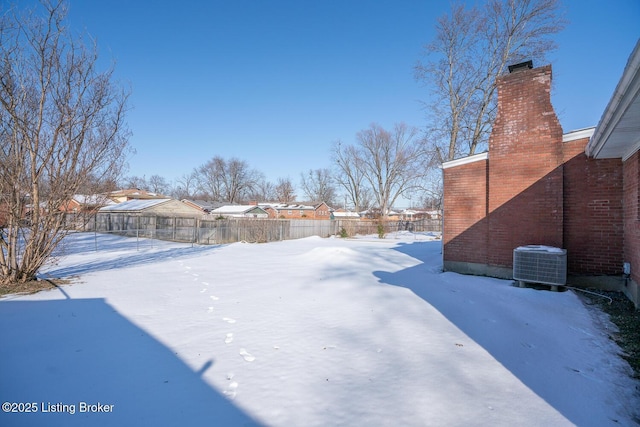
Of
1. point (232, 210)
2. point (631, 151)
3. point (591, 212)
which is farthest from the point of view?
point (232, 210)

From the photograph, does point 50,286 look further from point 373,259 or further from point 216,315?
point 373,259

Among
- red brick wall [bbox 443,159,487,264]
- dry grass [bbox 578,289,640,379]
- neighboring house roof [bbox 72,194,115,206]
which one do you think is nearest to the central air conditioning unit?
dry grass [bbox 578,289,640,379]

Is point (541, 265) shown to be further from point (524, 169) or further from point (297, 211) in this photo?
point (297, 211)

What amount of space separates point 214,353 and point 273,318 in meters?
1.33

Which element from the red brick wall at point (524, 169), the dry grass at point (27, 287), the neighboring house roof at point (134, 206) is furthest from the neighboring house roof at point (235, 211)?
the red brick wall at point (524, 169)

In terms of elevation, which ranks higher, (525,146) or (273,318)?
(525,146)

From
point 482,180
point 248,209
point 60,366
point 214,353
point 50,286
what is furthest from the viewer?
point 248,209

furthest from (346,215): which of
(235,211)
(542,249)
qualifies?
(542,249)

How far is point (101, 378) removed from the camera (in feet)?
9.59


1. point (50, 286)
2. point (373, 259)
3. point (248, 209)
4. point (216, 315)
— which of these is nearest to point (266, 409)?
point (216, 315)

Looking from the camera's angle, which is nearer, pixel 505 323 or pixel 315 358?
pixel 315 358

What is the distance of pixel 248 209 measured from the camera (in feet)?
136

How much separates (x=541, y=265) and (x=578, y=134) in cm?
293

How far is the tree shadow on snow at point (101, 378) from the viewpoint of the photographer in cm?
→ 238
